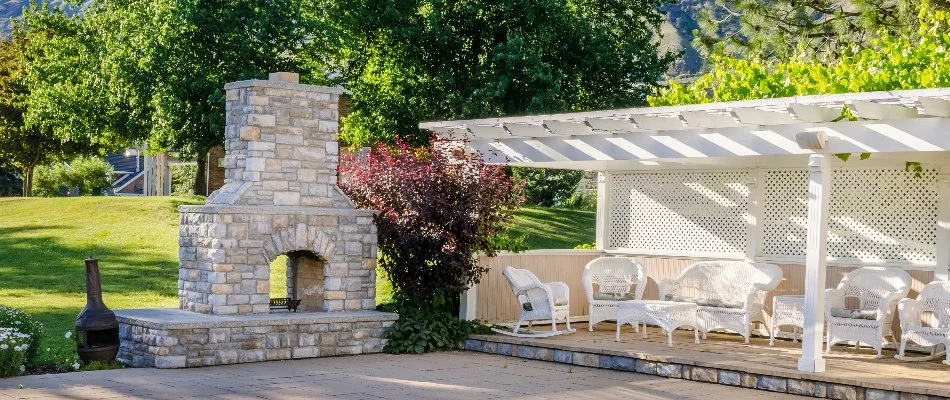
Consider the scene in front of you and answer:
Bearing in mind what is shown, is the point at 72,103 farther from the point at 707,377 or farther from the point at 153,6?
the point at 707,377

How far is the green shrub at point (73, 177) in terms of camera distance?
34.4 metres

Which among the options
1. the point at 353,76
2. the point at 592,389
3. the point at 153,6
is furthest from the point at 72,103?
the point at 592,389

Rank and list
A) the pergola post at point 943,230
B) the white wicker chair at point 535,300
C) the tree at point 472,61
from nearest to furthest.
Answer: the pergola post at point 943,230 < the white wicker chair at point 535,300 < the tree at point 472,61

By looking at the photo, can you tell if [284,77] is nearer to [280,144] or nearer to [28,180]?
[280,144]

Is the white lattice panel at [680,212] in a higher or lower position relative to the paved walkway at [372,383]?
higher

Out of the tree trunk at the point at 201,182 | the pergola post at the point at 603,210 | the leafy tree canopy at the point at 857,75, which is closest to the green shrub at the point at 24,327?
the pergola post at the point at 603,210

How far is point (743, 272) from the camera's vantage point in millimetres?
11727

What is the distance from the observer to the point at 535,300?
11.7 meters

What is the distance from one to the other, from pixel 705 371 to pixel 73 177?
95.3 feet

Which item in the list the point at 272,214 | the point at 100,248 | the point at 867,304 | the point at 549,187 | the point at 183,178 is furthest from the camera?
the point at 183,178

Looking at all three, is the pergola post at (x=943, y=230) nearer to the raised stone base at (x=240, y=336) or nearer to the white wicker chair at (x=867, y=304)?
the white wicker chair at (x=867, y=304)

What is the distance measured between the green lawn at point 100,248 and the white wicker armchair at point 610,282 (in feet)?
8.48

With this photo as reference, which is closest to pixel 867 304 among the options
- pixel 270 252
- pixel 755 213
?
pixel 755 213

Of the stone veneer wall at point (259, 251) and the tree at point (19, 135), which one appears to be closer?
the stone veneer wall at point (259, 251)
